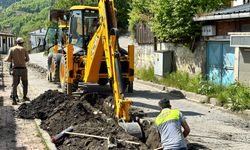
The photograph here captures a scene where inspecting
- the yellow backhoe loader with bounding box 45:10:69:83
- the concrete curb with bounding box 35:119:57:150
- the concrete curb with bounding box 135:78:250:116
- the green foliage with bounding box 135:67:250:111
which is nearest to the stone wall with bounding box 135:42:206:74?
the green foliage with bounding box 135:67:250:111

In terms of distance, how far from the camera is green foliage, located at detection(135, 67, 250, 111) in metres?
14.2

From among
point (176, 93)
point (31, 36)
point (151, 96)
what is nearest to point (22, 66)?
point (151, 96)

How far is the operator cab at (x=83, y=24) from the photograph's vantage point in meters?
16.9

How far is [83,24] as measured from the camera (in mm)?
17016

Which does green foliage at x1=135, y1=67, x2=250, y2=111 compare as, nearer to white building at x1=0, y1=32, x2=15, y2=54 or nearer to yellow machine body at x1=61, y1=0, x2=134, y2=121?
yellow machine body at x1=61, y1=0, x2=134, y2=121

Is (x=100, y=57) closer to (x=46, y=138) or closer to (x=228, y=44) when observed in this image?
(x=46, y=138)

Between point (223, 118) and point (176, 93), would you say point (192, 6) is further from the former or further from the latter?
point (223, 118)

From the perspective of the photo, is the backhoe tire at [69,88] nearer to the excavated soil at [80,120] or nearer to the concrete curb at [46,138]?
the excavated soil at [80,120]

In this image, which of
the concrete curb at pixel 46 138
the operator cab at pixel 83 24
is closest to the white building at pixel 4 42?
the operator cab at pixel 83 24

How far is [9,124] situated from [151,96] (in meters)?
7.64

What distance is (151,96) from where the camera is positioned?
1762 cm

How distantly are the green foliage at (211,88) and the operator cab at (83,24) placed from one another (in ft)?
15.4

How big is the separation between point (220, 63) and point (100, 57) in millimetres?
5917

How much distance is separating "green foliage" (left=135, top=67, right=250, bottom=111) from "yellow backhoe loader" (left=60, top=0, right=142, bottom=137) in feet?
9.40
